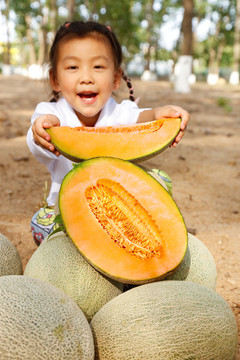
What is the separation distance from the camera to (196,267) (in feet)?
5.64

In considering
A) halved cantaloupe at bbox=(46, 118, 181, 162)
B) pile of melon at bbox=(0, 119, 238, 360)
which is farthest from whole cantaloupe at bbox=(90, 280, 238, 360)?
halved cantaloupe at bbox=(46, 118, 181, 162)

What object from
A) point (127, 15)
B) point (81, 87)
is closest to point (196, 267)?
point (81, 87)

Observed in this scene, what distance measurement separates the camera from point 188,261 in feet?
5.56

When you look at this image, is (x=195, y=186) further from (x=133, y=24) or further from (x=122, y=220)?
(x=133, y=24)

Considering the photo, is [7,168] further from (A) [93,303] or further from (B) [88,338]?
(B) [88,338]

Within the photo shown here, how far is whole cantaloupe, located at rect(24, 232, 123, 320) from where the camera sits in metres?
1.51

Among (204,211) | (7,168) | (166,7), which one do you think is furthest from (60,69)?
(166,7)

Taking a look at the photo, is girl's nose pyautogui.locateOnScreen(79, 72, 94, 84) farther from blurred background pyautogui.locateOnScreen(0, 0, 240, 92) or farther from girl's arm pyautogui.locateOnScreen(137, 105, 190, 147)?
blurred background pyautogui.locateOnScreen(0, 0, 240, 92)

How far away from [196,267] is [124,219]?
43cm

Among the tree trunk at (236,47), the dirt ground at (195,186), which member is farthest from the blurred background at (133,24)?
the dirt ground at (195,186)

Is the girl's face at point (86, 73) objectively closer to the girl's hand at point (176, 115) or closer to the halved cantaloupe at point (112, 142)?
the girl's hand at point (176, 115)

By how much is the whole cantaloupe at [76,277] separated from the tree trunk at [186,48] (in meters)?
A: 11.0

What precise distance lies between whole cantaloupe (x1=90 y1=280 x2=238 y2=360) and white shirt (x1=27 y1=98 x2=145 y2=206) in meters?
1.23

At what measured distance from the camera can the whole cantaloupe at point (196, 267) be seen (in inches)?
65.7
